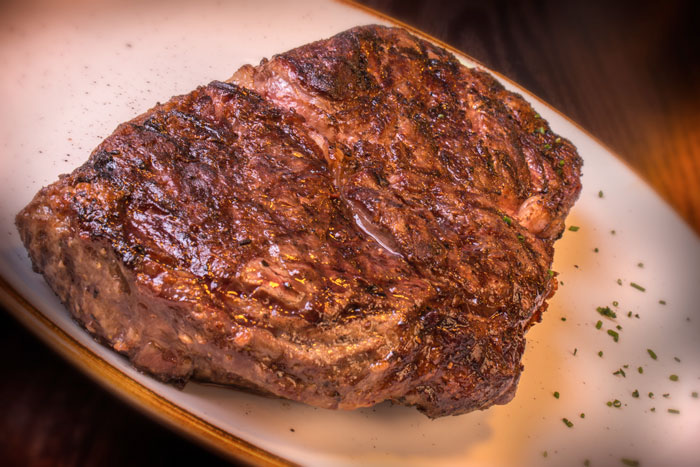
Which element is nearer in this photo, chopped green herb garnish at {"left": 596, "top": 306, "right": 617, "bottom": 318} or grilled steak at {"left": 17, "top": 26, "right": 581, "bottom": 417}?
grilled steak at {"left": 17, "top": 26, "right": 581, "bottom": 417}

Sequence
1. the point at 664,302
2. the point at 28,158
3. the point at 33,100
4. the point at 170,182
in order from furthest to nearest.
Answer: the point at 664,302, the point at 33,100, the point at 28,158, the point at 170,182

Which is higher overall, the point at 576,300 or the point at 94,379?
the point at 94,379

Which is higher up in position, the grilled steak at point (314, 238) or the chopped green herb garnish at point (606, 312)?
the grilled steak at point (314, 238)

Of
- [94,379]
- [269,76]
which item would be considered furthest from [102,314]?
[269,76]

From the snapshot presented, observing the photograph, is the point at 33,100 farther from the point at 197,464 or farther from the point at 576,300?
the point at 576,300

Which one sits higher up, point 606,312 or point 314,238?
point 314,238

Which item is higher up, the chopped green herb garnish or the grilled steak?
the grilled steak

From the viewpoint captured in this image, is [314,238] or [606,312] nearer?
[314,238]

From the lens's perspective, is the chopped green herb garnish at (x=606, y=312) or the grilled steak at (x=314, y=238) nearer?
the grilled steak at (x=314, y=238)
